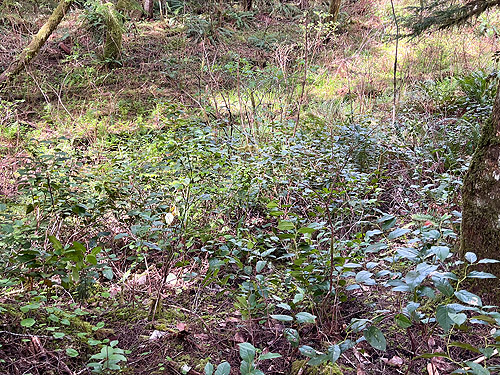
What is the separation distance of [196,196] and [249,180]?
56 cm

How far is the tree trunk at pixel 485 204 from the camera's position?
214 cm

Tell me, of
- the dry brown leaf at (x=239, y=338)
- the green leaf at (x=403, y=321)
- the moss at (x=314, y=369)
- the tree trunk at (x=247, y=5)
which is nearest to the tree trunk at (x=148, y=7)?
the tree trunk at (x=247, y=5)

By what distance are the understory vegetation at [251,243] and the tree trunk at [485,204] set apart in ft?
0.42

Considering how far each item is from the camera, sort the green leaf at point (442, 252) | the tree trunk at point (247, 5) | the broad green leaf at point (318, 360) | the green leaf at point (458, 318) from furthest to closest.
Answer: the tree trunk at point (247, 5), the broad green leaf at point (318, 360), the green leaf at point (442, 252), the green leaf at point (458, 318)

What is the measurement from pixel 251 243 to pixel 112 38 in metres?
8.30

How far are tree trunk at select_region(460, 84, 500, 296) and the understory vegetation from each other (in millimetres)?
129

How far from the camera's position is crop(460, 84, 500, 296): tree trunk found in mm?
2141

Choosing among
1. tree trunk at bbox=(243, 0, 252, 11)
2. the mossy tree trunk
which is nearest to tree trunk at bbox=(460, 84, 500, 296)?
the mossy tree trunk

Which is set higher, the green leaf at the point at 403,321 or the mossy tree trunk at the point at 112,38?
the mossy tree trunk at the point at 112,38

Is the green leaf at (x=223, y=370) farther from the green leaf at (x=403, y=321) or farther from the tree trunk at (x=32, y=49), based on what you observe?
the tree trunk at (x=32, y=49)

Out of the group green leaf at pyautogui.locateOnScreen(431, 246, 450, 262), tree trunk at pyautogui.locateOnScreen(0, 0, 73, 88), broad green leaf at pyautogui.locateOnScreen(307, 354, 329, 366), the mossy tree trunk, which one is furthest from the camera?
the mossy tree trunk

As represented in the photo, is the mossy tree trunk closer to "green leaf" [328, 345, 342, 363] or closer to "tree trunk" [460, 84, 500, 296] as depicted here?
"tree trunk" [460, 84, 500, 296]

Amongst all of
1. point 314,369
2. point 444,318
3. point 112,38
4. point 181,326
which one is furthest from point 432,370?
point 112,38

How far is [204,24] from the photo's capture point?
11.2 metres
